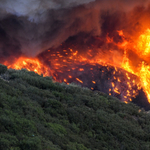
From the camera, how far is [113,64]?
2034 centimetres

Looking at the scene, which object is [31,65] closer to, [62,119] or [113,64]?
[113,64]

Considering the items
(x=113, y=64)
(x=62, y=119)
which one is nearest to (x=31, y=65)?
(x=113, y=64)

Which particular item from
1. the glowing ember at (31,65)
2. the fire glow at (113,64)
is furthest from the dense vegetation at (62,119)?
the fire glow at (113,64)

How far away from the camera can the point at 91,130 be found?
6.75 m

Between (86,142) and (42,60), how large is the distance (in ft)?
45.8

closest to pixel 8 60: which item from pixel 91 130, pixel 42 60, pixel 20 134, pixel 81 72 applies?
pixel 42 60

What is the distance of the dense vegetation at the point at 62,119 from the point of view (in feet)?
16.4

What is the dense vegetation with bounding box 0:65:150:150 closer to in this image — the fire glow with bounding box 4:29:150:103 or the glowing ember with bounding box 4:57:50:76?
the glowing ember with bounding box 4:57:50:76

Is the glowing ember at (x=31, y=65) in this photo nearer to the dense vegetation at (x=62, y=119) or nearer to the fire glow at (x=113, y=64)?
the fire glow at (x=113, y=64)

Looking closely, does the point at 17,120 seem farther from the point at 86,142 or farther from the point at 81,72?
the point at 81,72

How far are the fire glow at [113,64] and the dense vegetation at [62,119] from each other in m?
10.1

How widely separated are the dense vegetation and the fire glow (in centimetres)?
1009

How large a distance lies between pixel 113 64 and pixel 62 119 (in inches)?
561

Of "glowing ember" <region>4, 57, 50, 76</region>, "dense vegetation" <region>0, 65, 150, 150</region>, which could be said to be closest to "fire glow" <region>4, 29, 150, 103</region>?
"glowing ember" <region>4, 57, 50, 76</region>
